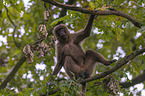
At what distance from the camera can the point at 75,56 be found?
7.32 m

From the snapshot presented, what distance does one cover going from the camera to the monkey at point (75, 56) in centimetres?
711

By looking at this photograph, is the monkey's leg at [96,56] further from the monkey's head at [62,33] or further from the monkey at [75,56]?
the monkey's head at [62,33]

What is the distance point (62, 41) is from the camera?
769cm

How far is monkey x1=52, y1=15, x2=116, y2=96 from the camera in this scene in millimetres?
7105

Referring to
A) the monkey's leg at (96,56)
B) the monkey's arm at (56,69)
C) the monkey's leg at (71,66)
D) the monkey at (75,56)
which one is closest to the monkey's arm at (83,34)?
the monkey at (75,56)

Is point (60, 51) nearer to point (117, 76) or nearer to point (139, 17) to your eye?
point (117, 76)

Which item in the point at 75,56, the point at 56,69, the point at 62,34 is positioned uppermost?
the point at 62,34

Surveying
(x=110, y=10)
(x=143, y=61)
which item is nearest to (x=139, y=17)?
(x=143, y=61)

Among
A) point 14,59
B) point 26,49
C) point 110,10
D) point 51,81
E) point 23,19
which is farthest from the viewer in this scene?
point 23,19

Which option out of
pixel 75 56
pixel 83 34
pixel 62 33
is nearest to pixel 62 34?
pixel 62 33

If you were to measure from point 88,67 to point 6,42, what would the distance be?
6.21 metres

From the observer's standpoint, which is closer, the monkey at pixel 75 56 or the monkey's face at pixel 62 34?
the monkey at pixel 75 56

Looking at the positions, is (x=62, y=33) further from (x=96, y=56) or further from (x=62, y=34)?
(x=96, y=56)

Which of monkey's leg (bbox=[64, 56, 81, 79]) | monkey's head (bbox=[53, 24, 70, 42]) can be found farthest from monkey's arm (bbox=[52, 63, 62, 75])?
monkey's head (bbox=[53, 24, 70, 42])
